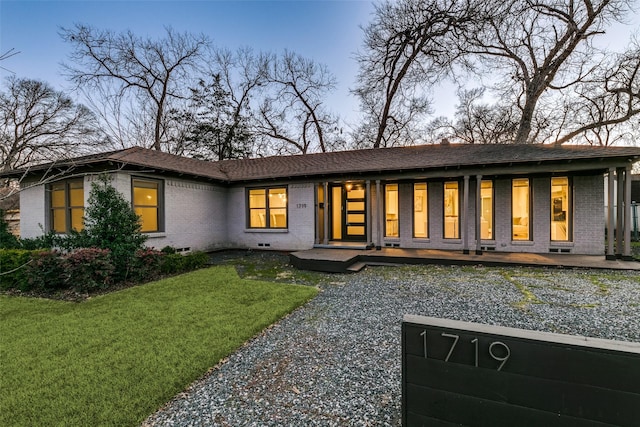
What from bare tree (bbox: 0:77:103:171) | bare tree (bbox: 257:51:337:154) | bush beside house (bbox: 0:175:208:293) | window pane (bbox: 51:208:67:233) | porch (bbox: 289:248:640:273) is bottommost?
porch (bbox: 289:248:640:273)

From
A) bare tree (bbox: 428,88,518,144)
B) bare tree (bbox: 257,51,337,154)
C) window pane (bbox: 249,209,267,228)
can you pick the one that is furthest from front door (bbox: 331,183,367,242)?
bare tree (bbox: 428,88,518,144)

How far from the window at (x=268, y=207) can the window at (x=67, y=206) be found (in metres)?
5.45

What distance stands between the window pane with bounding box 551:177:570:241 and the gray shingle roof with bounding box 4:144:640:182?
3.51 ft

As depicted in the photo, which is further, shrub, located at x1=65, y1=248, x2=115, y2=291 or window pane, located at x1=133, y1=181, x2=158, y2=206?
window pane, located at x1=133, y1=181, x2=158, y2=206

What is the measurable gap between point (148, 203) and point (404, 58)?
17.1m

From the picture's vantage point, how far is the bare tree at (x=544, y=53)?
46.6ft

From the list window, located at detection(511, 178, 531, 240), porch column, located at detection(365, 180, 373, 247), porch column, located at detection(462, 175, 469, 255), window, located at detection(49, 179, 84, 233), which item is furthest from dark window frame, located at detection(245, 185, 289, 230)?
window, located at detection(511, 178, 531, 240)

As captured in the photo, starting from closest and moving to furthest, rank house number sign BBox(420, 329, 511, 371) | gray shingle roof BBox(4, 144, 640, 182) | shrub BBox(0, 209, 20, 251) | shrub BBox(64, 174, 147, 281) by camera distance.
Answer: house number sign BBox(420, 329, 511, 371)
shrub BBox(64, 174, 147, 281)
gray shingle roof BBox(4, 144, 640, 182)
shrub BBox(0, 209, 20, 251)

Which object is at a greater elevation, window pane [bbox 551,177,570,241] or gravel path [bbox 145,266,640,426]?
window pane [bbox 551,177,570,241]

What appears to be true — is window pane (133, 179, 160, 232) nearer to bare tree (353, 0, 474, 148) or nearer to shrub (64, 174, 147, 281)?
shrub (64, 174, 147, 281)

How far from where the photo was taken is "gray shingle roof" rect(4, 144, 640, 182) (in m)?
7.98

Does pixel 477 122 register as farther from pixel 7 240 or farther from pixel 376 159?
pixel 7 240

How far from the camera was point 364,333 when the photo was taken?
3824mm

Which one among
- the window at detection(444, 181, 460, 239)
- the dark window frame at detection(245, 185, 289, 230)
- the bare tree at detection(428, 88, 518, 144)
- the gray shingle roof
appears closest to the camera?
the gray shingle roof
